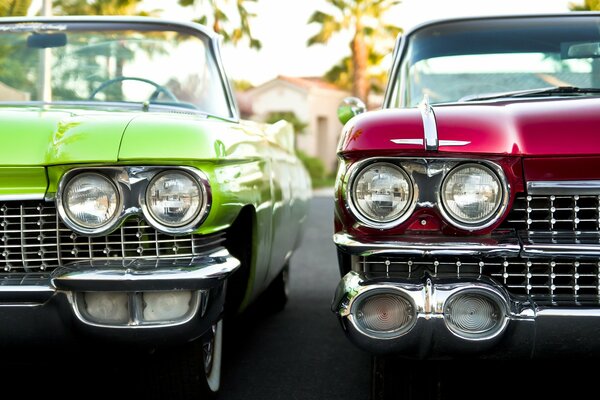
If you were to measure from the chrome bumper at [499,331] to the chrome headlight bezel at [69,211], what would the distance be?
78 centimetres

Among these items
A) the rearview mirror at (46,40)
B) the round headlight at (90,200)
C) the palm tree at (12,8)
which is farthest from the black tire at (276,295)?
the palm tree at (12,8)

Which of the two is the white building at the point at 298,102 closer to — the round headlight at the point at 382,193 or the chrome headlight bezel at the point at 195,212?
the chrome headlight bezel at the point at 195,212

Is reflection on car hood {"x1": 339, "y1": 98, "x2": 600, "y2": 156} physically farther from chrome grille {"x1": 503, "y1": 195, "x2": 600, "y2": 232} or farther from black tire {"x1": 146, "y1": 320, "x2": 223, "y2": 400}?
black tire {"x1": 146, "y1": 320, "x2": 223, "y2": 400}

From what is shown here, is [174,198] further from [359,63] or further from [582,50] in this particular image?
[359,63]

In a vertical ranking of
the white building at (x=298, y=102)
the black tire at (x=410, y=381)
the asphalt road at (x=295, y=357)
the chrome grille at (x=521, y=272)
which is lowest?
the asphalt road at (x=295, y=357)

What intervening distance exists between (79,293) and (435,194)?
1.09m

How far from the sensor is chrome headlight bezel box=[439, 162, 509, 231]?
2.31 m

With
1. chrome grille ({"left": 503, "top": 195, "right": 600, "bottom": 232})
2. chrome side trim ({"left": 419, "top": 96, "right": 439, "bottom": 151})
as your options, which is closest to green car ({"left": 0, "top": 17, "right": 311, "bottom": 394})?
chrome side trim ({"left": 419, "top": 96, "right": 439, "bottom": 151})

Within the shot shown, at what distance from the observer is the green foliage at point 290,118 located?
117 ft

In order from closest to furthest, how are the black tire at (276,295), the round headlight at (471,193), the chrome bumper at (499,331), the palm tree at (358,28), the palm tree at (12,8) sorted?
the chrome bumper at (499,331)
the round headlight at (471,193)
the black tire at (276,295)
the palm tree at (12,8)
the palm tree at (358,28)

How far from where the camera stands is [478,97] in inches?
130

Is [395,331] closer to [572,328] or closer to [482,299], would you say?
[482,299]

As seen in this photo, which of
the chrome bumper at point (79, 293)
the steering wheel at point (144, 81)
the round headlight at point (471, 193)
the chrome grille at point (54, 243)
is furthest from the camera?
the steering wheel at point (144, 81)

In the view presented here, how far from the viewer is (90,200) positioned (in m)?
2.52
